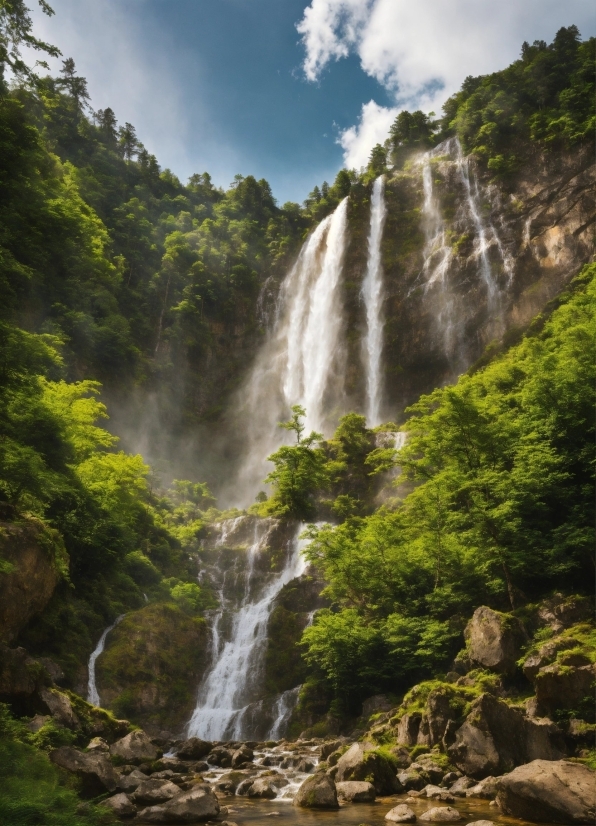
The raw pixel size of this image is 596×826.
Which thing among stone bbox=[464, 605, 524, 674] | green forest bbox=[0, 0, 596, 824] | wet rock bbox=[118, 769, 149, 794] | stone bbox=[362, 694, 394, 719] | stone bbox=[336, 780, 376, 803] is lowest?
wet rock bbox=[118, 769, 149, 794]

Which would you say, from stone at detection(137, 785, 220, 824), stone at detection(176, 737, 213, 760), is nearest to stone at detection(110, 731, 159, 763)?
stone at detection(176, 737, 213, 760)

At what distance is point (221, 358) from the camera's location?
59.7 meters

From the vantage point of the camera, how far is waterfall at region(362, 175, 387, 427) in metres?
46.0

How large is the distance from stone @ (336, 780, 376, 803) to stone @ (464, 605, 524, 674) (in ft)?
16.1

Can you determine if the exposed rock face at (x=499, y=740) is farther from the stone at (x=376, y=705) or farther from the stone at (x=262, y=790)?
the stone at (x=376, y=705)

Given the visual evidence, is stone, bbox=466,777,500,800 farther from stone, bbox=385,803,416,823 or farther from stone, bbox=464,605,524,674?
stone, bbox=464,605,524,674

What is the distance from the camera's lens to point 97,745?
13.7 m

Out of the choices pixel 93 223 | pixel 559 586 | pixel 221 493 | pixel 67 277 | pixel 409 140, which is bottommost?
pixel 559 586

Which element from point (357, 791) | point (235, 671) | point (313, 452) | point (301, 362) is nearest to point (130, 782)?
point (357, 791)

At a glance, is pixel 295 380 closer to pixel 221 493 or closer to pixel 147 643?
pixel 221 493

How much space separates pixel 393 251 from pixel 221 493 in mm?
26861

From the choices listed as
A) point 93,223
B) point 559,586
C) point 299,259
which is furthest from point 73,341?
point 559,586

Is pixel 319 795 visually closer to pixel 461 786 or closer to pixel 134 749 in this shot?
pixel 461 786

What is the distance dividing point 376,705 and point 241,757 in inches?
192
